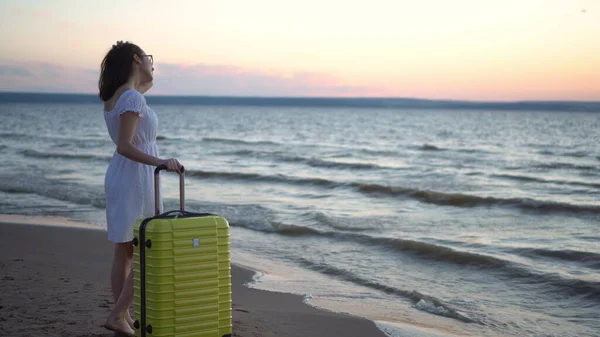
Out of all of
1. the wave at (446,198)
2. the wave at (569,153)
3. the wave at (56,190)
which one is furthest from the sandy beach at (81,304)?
the wave at (569,153)

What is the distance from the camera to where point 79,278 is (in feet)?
20.1

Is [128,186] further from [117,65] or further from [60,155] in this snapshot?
[60,155]

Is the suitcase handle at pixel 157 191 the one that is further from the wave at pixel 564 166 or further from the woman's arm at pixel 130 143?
the wave at pixel 564 166

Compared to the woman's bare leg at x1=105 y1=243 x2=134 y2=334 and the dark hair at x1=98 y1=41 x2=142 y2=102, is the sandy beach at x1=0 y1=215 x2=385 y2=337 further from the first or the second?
the dark hair at x1=98 y1=41 x2=142 y2=102

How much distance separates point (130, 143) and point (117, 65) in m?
0.47

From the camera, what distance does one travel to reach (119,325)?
13.5ft

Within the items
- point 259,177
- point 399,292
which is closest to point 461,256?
point 399,292

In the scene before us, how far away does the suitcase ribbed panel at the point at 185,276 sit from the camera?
3586 mm

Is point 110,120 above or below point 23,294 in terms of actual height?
above

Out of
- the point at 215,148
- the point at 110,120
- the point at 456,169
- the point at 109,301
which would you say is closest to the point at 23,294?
the point at 109,301

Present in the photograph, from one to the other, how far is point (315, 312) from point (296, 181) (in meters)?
12.4

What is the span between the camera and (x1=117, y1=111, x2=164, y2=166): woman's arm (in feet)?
12.3

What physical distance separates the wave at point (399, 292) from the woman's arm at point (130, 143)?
10.6 ft

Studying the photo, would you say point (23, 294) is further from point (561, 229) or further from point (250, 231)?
point (561, 229)
